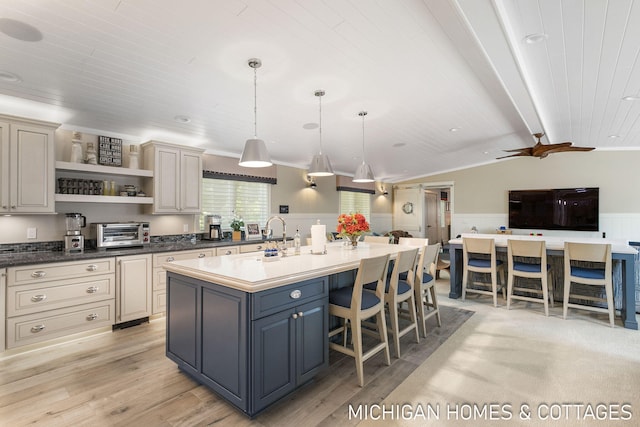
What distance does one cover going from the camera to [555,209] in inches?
270

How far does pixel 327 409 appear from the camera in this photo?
6.66 feet

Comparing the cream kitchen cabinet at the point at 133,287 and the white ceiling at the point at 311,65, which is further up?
the white ceiling at the point at 311,65

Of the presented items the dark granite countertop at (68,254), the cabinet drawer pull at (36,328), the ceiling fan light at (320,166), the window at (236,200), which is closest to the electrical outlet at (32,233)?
the dark granite countertop at (68,254)

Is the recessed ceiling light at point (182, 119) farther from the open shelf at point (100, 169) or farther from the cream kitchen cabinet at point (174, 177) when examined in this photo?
the open shelf at point (100, 169)

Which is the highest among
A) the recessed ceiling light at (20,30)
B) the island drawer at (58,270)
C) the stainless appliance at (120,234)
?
the recessed ceiling light at (20,30)

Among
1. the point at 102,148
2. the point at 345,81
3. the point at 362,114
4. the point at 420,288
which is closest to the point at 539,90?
the point at 362,114

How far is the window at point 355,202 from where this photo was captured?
7.49 meters

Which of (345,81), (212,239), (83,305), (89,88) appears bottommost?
(83,305)

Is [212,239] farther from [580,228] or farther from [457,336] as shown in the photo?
[580,228]

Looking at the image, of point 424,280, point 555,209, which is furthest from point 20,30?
point 555,209

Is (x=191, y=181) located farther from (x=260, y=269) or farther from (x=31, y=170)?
(x=260, y=269)

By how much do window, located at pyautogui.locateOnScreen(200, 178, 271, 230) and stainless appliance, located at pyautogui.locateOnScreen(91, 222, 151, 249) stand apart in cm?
95

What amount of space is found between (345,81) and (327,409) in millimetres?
2818

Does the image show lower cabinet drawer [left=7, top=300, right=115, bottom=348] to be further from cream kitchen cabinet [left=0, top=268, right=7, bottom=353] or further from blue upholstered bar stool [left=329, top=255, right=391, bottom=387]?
A: blue upholstered bar stool [left=329, top=255, right=391, bottom=387]
